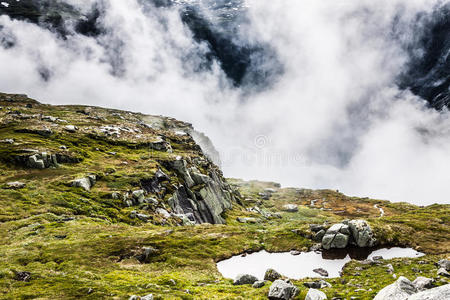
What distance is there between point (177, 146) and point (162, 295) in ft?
463

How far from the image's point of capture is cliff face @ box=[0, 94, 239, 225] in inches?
2346

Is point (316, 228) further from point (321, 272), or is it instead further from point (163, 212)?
point (163, 212)

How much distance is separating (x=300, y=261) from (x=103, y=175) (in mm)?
66394

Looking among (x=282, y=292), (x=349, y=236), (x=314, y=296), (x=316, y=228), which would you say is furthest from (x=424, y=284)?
(x=316, y=228)

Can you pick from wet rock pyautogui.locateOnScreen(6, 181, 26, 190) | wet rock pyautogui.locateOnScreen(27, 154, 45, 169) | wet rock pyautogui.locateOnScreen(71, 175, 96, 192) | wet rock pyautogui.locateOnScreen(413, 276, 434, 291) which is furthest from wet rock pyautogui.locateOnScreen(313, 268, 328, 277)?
wet rock pyautogui.locateOnScreen(27, 154, 45, 169)

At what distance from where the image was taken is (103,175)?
7706 cm

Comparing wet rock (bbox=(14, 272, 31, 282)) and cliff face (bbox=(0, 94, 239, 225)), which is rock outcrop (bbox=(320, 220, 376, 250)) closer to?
wet rock (bbox=(14, 272, 31, 282))

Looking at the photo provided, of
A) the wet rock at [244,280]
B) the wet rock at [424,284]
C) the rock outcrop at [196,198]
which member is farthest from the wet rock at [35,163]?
the wet rock at [424,284]

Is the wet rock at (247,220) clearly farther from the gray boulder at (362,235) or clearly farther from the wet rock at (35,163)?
the wet rock at (35,163)

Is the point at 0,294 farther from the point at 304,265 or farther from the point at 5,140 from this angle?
the point at 5,140

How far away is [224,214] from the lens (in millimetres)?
105562

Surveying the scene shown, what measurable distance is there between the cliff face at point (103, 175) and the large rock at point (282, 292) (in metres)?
45.1

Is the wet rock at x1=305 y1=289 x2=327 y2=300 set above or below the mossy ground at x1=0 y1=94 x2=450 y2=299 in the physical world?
below

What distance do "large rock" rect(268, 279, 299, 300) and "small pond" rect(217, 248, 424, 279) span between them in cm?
1148
